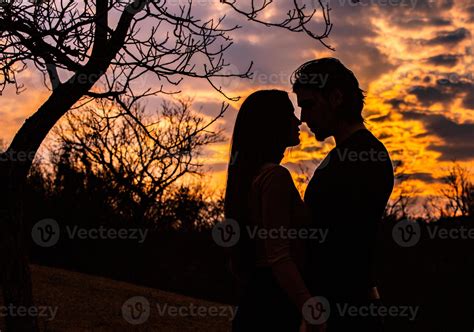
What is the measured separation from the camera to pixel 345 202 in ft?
9.68

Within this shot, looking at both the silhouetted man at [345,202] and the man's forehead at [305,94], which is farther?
the man's forehead at [305,94]

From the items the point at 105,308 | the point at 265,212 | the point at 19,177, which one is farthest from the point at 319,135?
the point at 105,308

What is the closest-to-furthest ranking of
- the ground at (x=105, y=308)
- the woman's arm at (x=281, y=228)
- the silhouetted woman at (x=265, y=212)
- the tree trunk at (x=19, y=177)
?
the woman's arm at (x=281, y=228)
the silhouetted woman at (x=265, y=212)
the tree trunk at (x=19, y=177)
the ground at (x=105, y=308)

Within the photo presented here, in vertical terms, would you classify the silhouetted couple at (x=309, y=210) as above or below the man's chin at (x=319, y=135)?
below

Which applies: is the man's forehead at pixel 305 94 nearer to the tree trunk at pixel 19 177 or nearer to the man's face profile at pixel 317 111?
the man's face profile at pixel 317 111

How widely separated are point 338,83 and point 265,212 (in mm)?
777

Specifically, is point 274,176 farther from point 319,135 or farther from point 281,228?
point 319,135

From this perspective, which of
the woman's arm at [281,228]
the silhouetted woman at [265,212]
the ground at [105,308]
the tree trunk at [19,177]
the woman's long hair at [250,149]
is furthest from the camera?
the ground at [105,308]

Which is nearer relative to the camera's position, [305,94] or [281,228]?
[281,228]

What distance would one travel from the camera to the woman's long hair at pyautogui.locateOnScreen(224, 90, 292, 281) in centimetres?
313

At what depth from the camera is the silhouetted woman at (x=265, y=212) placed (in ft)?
9.68

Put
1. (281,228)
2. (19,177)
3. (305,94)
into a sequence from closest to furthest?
(281,228), (305,94), (19,177)

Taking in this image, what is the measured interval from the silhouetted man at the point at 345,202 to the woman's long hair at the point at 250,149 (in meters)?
0.20

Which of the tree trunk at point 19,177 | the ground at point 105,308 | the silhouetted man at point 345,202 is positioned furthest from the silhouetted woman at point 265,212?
the ground at point 105,308
